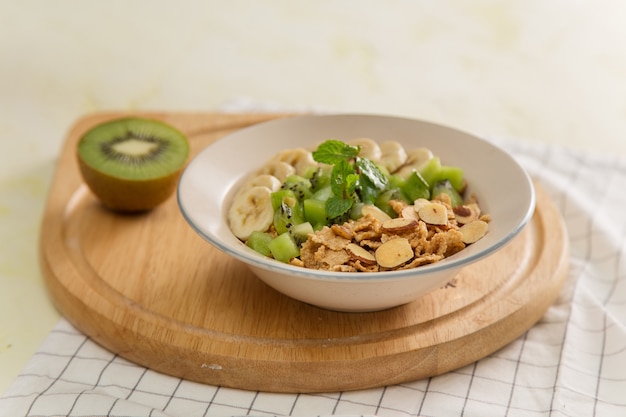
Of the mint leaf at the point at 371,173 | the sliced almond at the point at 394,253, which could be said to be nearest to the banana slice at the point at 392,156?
the mint leaf at the point at 371,173

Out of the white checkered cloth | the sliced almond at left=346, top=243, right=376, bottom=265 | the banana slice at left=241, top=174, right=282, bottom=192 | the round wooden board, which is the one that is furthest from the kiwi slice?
the sliced almond at left=346, top=243, right=376, bottom=265

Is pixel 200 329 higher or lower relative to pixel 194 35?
higher

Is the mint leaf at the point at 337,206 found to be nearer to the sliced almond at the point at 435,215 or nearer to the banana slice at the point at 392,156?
the sliced almond at the point at 435,215

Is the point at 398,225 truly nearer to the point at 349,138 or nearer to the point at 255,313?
the point at 255,313

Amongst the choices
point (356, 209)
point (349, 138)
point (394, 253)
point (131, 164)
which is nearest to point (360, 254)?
point (394, 253)

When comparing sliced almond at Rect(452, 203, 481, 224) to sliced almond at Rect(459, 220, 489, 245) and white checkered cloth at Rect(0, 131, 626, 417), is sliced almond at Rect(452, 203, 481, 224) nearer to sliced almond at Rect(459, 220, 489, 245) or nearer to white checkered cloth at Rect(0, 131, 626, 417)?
sliced almond at Rect(459, 220, 489, 245)

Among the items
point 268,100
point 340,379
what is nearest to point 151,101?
point 268,100

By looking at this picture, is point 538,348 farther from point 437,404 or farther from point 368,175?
point 368,175
